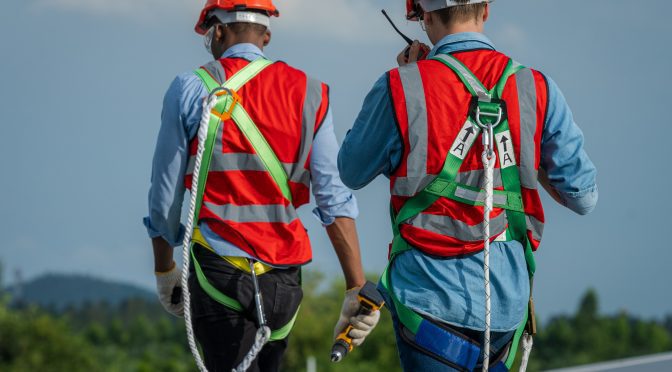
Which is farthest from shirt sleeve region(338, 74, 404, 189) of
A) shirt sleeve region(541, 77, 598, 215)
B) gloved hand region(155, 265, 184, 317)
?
gloved hand region(155, 265, 184, 317)

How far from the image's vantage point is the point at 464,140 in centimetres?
321

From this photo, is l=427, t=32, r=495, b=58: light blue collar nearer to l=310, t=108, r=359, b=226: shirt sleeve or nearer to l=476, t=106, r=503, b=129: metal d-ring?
l=476, t=106, r=503, b=129: metal d-ring

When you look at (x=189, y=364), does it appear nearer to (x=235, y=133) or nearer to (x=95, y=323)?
(x=95, y=323)

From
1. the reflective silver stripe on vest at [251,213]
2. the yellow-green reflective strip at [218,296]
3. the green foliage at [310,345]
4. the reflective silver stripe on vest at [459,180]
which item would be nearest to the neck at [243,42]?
the reflective silver stripe on vest at [251,213]

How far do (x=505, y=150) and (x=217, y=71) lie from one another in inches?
58.3

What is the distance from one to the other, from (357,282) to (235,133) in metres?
0.81

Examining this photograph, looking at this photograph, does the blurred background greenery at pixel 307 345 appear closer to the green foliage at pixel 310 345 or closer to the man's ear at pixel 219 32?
the green foliage at pixel 310 345

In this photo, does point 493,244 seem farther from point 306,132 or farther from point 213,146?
point 213,146

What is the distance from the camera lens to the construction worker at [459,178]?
3205 millimetres

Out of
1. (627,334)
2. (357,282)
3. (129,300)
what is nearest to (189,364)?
(627,334)

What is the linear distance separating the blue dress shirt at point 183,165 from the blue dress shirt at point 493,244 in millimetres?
886

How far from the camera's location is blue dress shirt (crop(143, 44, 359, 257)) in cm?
421

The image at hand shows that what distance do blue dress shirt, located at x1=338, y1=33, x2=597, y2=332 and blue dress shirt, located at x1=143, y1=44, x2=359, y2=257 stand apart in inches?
34.9

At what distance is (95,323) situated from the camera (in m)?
43.7
